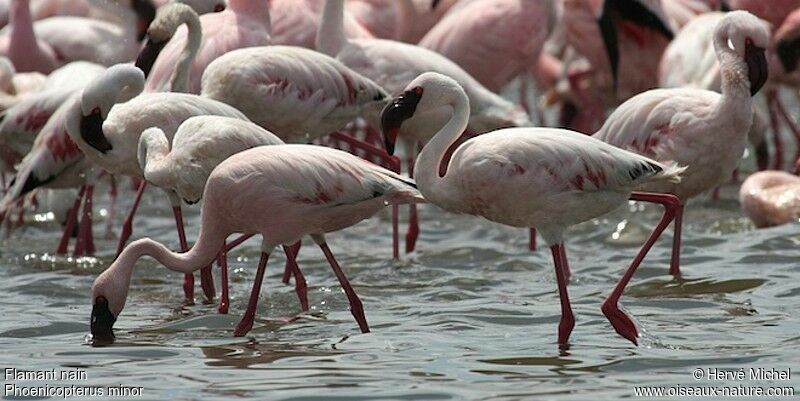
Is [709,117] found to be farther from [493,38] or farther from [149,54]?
[493,38]

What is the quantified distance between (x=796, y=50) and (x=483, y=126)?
3781 millimetres

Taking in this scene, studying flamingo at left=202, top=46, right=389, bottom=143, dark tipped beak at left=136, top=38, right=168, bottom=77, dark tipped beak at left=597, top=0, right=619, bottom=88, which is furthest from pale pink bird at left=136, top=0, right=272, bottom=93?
dark tipped beak at left=597, top=0, right=619, bottom=88

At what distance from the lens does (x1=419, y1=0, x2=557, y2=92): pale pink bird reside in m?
10.9

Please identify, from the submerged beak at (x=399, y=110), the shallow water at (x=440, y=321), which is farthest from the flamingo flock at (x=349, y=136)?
the shallow water at (x=440, y=321)

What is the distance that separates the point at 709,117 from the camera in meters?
7.41

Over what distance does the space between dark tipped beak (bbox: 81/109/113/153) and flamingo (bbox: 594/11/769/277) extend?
224cm

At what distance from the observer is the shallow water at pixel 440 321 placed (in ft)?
19.5

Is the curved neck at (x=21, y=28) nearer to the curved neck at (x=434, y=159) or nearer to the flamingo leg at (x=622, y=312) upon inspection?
the curved neck at (x=434, y=159)

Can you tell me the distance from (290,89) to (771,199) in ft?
9.99

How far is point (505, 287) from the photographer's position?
26.8ft

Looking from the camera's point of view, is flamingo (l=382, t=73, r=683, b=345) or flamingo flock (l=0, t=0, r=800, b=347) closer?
flamingo (l=382, t=73, r=683, b=345)

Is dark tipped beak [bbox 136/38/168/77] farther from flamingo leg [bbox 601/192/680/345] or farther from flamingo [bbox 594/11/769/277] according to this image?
flamingo leg [bbox 601/192/680/345]

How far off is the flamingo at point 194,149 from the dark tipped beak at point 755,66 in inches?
80.7

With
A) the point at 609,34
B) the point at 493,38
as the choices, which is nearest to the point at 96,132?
the point at 493,38
